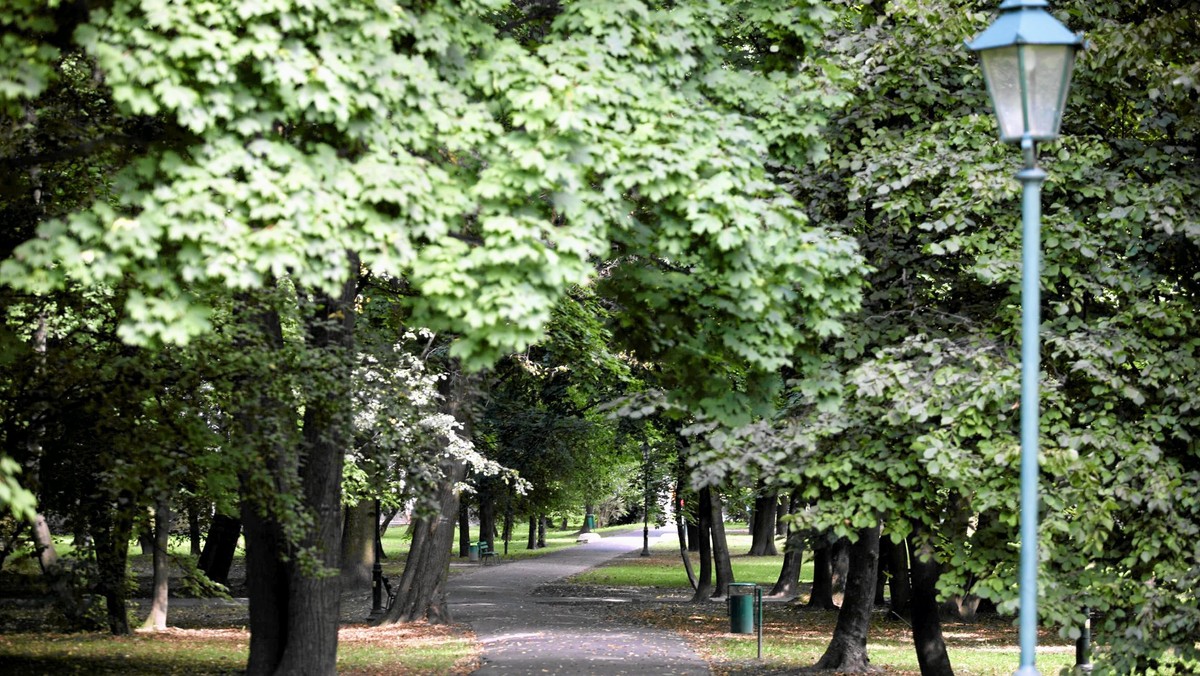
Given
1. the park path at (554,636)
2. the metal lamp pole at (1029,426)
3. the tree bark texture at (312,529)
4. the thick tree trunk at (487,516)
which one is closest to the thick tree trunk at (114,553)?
the tree bark texture at (312,529)

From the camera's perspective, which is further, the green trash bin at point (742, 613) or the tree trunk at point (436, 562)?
A: the tree trunk at point (436, 562)

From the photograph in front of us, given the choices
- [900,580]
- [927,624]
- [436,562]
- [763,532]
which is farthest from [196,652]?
[763,532]

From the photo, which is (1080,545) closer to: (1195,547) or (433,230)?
(1195,547)

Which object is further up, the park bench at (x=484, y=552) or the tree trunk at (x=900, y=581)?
the tree trunk at (x=900, y=581)

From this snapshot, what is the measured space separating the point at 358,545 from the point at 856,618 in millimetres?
16670

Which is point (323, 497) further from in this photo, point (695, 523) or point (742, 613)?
point (695, 523)

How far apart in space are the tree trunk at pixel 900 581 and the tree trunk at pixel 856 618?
46 cm

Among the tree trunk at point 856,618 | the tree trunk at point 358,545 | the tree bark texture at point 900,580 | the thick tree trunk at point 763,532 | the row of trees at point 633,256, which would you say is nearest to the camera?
the row of trees at point 633,256

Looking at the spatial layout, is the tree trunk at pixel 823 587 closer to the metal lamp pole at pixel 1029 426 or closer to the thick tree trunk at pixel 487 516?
the thick tree trunk at pixel 487 516

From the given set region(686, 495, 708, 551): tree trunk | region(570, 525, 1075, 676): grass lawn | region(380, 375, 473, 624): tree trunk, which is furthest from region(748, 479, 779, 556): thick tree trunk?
region(380, 375, 473, 624): tree trunk

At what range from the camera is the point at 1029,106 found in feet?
19.3

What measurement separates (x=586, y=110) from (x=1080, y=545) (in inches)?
225

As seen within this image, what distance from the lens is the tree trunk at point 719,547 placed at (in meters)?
28.2

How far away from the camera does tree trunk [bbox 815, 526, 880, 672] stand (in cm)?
1692
